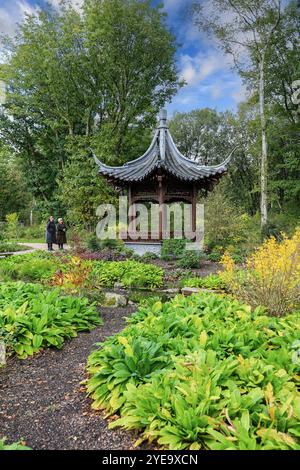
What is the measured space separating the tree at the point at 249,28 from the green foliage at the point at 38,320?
13040 millimetres

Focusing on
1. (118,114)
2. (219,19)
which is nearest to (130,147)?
(118,114)

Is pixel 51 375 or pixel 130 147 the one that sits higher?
pixel 130 147

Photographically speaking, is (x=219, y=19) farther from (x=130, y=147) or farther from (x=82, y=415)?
(x=82, y=415)

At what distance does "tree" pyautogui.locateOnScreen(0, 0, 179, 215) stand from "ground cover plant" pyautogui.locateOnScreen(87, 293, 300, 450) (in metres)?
17.5

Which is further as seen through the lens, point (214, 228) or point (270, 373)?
point (214, 228)

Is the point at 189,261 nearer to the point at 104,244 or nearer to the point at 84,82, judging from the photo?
the point at 104,244

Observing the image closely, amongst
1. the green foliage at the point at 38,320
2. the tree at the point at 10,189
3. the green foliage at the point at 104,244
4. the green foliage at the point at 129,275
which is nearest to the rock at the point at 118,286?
the green foliage at the point at 129,275

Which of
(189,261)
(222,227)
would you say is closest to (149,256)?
(189,261)

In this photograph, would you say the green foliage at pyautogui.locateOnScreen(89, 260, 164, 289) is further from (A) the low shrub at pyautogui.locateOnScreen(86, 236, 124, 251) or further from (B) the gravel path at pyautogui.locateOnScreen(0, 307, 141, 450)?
(B) the gravel path at pyautogui.locateOnScreen(0, 307, 141, 450)

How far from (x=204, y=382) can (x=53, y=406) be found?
1261mm

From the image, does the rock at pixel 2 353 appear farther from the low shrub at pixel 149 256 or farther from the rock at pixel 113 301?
the low shrub at pixel 149 256

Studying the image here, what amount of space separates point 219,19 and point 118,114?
299 inches

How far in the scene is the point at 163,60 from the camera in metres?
20.2

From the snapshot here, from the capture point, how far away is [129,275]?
29.2 ft
